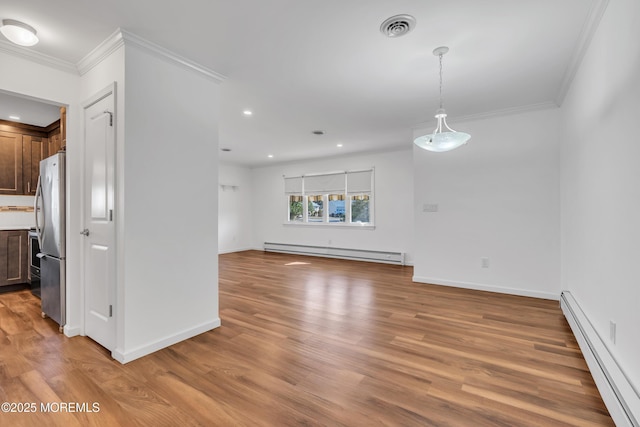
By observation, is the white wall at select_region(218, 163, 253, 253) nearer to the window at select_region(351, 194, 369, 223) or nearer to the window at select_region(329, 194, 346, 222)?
the window at select_region(329, 194, 346, 222)

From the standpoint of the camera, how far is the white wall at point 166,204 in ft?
7.45

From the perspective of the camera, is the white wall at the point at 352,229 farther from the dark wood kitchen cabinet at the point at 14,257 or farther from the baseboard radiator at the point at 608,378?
the dark wood kitchen cabinet at the point at 14,257

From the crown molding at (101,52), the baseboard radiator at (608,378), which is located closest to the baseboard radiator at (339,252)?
the baseboard radiator at (608,378)

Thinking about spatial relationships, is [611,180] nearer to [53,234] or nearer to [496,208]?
[496,208]

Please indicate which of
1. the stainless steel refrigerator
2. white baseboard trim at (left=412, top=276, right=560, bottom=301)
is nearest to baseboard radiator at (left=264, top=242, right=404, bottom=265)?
white baseboard trim at (left=412, top=276, right=560, bottom=301)

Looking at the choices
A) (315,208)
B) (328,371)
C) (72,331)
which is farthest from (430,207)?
(72,331)

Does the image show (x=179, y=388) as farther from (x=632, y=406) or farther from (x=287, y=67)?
(x=287, y=67)

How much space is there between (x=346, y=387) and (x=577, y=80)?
132 inches

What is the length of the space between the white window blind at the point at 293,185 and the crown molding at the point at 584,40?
5.68 meters

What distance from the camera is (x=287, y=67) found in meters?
2.78

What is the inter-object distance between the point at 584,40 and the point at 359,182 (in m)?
4.91

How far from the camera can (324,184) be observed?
7539 mm

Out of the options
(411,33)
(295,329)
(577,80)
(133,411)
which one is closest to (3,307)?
(133,411)

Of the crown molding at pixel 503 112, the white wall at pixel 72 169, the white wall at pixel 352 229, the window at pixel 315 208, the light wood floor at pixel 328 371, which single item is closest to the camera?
the light wood floor at pixel 328 371
